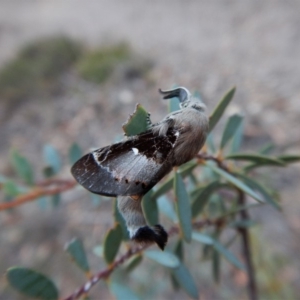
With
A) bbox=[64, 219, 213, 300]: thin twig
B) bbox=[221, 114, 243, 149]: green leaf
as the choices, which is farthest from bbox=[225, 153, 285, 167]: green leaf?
bbox=[64, 219, 213, 300]: thin twig

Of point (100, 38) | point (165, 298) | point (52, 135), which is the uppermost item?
point (100, 38)

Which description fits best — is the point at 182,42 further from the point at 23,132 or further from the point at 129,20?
the point at 23,132

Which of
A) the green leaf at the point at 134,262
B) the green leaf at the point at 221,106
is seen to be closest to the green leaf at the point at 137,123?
the green leaf at the point at 221,106

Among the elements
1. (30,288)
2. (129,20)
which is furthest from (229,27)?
(30,288)

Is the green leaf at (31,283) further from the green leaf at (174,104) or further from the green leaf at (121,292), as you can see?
the green leaf at (174,104)

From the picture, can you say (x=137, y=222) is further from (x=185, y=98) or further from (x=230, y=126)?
(x=230, y=126)
